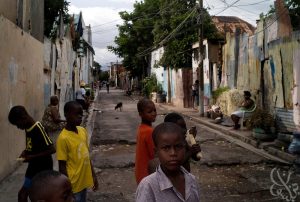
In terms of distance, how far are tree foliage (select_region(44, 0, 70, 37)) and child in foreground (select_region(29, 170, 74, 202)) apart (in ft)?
60.5

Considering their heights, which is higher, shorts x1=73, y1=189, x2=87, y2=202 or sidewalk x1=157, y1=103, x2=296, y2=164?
shorts x1=73, y1=189, x2=87, y2=202

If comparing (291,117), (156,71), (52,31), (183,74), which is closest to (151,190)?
(291,117)

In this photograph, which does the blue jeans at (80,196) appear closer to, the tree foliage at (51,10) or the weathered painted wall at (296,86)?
the weathered painted wall at (296,86)

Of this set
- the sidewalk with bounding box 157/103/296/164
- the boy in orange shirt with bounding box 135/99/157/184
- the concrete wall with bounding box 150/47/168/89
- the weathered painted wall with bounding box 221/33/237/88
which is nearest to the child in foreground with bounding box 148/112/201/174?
the boy in orange shirt with bounding box 135/99/157/184

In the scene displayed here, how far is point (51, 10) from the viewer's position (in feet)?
66.0

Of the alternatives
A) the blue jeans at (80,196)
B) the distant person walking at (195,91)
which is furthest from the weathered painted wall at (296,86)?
the distant person walking at (195,91)

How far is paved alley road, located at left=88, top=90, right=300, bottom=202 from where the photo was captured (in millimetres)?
6980

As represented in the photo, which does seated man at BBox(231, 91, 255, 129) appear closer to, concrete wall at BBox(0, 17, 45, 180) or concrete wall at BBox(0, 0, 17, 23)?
concrete wall at BBox(0, 17, 45, 180)

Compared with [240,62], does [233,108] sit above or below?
below

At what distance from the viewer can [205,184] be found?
7668 mm

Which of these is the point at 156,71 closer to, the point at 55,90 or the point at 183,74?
the point at 183,74

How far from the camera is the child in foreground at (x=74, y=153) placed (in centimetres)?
414

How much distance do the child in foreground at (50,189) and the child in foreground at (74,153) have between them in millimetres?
1997

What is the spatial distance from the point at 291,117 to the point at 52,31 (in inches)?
543
